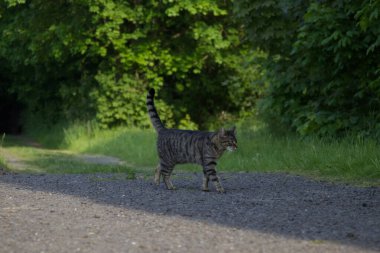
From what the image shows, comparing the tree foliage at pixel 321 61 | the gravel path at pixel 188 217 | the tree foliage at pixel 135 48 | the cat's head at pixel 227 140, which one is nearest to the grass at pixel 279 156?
the tree foliage at pixel 321 61

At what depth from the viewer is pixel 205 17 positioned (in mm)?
28266

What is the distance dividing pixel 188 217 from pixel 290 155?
7294 millimetres

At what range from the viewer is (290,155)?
611 inches

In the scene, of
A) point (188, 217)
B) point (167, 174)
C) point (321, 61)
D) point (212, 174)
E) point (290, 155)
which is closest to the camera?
point (188, 217)

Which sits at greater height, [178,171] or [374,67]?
[374,67]

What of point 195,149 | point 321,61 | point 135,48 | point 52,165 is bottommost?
point 52,165

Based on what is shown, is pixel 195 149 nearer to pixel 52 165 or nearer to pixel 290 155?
pixel 290 155

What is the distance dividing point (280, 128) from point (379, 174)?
7.62 metres

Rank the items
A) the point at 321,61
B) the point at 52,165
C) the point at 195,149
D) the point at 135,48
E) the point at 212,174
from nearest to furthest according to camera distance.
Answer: the point at 212,174, the point at 195,149, the point at 321,61, the point at 52,165, the point at 135,48

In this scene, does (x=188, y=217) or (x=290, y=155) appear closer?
(x=188, y=217)

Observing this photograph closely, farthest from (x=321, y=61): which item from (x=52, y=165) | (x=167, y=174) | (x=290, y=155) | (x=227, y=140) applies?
(x=52, y=165)

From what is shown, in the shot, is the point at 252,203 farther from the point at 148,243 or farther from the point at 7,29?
the point at 7,29

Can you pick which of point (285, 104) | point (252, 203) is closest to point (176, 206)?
point (252, 203)

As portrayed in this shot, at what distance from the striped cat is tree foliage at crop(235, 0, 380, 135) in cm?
383
